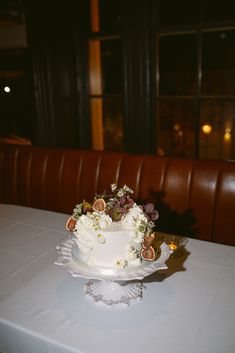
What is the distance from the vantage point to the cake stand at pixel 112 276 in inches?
40.5

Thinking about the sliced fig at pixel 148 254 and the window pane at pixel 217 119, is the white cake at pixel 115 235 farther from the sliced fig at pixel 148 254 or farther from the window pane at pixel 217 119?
the window pane at pixel 217 119

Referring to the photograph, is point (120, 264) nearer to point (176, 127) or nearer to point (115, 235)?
point (115, 235)

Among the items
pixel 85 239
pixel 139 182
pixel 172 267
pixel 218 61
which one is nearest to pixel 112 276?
pixel 85 239

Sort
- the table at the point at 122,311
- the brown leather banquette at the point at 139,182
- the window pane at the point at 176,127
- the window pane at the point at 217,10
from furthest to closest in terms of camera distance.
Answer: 1. the window pane at the point at 176,127
2. the window pane at the point at 217,10
3. the brown leather banquette at the point at 139,182
4. the table at the point at 122,311

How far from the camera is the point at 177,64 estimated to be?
9.62ft

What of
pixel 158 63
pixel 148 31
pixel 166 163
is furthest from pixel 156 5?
pixel 166 163

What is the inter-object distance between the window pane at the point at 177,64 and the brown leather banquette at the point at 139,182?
0.90 meters

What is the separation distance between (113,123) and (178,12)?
1124 mm

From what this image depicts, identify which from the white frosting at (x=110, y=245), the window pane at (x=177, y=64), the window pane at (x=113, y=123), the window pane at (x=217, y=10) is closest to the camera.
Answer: the white frosting at (x=110, y=245)

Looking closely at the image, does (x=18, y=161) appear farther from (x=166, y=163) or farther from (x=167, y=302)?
(x=167, y=302)

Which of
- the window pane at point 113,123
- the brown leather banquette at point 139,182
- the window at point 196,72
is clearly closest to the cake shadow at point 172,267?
the brown leather banquette at point 139,182

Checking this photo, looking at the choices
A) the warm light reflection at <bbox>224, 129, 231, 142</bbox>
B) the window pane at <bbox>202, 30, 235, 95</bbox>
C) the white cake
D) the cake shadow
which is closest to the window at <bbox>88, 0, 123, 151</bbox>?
the window pane at <bbox>202, 30, 235, 95</bbox>

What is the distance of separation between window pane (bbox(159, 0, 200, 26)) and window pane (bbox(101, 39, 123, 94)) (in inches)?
17.5

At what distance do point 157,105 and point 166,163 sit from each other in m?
0.90
